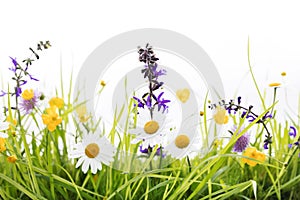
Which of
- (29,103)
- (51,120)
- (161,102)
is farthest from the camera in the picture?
(29,103)

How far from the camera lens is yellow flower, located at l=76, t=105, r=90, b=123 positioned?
116 centimetres

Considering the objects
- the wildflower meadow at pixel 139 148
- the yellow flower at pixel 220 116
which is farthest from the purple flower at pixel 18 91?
the yellow flower at pixel 220 116

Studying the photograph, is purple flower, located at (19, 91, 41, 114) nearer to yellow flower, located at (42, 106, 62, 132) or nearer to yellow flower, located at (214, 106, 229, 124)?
yellow flower, located at (42, 106, 62, 132)

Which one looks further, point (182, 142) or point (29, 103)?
point (29, 103)

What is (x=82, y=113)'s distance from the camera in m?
1.19

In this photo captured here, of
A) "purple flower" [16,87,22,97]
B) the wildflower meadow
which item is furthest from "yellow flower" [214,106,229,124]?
"purple flower" [16,87,22,97]

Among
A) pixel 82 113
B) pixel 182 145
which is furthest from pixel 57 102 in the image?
pixel 182 145

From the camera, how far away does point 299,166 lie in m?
1.24

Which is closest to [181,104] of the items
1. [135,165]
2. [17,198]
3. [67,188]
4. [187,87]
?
[187,87]

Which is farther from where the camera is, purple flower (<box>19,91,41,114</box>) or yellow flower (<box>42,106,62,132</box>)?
purple flower (<box>19,91,41,114</box>)

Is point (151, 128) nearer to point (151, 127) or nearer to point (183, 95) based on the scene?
point (151, 127)

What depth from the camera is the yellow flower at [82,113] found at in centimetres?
116

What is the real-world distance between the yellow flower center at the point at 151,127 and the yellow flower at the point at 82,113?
0.23 m

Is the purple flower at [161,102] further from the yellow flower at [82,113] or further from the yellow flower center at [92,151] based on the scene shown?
the yellow flower at [82,113]
